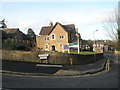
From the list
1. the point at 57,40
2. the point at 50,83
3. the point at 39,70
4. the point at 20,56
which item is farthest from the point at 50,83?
the point at 57,40

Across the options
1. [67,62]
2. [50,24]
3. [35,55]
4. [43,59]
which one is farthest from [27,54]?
[50,24]

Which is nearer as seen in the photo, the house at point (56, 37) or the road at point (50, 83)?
the road at point (50, 83)

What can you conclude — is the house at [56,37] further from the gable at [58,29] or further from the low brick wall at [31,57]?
the low brick wall at [31,57]

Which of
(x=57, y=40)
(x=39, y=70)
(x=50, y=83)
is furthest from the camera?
(x=57, y=40)

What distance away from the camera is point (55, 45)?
41.9 metres

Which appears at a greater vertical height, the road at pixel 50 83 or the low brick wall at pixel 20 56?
the low brick wall at pixel 20 56

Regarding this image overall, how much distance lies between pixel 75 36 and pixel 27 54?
28.4m

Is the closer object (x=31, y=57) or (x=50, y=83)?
(x=50, y=83)

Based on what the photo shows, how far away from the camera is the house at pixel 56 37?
40.6 metres

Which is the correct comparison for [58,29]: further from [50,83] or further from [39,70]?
[50,83]

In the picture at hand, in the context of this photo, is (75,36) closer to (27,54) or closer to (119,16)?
(119,16)

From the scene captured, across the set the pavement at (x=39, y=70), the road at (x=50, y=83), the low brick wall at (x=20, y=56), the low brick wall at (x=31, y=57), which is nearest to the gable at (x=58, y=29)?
the low brick wall at (x=31, y=57)

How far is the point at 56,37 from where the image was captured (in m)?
41.8

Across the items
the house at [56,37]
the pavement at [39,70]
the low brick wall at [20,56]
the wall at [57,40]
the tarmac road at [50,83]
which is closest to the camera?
the tarmac road at [50,83]
